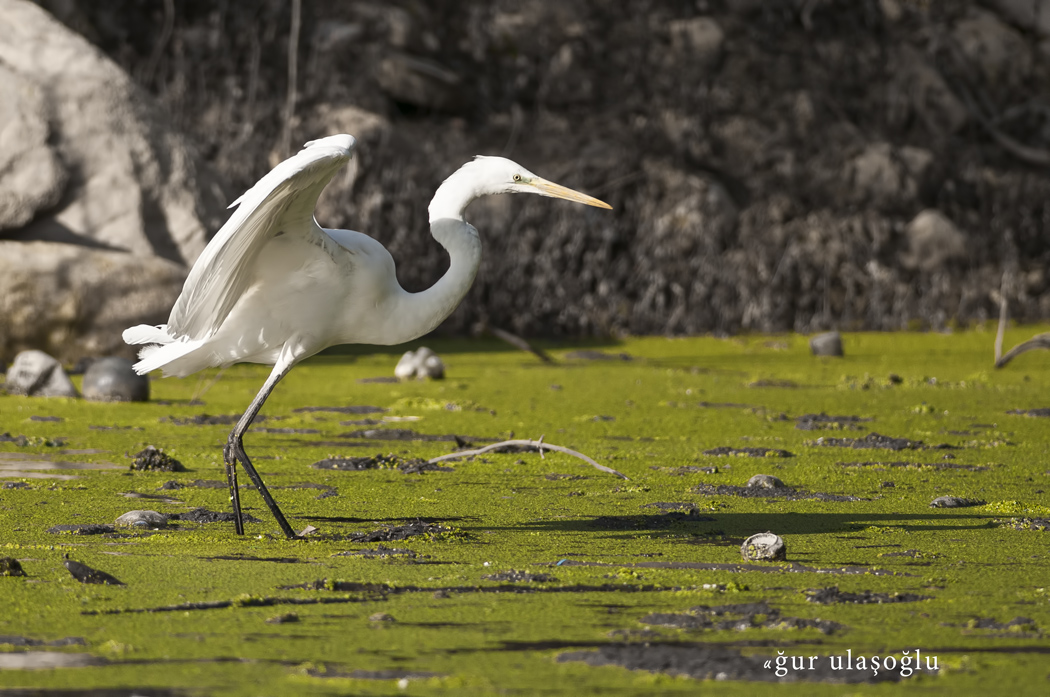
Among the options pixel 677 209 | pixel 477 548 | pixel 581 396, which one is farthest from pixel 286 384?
pixel 677 209

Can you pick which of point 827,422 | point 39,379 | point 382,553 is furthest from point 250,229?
point 39,379

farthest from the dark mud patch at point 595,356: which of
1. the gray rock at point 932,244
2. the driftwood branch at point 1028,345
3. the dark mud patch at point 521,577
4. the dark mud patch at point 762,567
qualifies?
the dark mud patch at point 521,577

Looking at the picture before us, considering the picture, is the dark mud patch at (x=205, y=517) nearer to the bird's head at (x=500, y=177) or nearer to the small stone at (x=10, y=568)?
the small stone at (x=10, y=568)

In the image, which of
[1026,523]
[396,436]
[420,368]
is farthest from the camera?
[420,368]

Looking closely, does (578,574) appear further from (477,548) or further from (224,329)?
(224,329)

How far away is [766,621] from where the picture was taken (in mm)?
2543

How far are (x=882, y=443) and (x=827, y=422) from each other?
0.73 m

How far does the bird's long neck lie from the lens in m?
3.93

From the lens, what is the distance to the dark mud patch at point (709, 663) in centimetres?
219

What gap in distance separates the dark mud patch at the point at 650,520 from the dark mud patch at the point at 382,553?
0.63 m

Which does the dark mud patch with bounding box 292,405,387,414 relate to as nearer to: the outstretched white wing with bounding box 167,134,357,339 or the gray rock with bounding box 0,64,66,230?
the outstretched white wing with bounding box 167,134,357,339

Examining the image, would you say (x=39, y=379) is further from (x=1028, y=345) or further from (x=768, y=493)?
(x=1028, y=345)

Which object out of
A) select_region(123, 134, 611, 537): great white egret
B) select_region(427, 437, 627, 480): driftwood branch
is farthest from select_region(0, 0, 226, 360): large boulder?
select_region(123, 134, 611, 537): great white egret

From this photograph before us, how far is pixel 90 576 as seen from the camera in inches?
112
